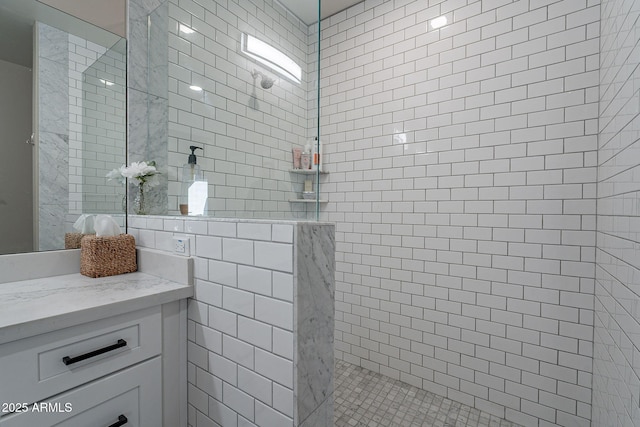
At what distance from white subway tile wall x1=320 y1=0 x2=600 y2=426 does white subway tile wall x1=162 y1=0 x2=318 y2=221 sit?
108 centimetres

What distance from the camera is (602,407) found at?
3.97ft

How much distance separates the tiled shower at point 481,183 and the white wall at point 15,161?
532mm

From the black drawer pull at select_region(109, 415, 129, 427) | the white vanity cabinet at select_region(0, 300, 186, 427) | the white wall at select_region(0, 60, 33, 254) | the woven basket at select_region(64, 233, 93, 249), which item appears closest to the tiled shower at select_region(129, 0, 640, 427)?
the white vanity cabinet at select_region(0, 300, 186, 427)

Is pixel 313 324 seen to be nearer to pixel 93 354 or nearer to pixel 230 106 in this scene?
pixel 93 354

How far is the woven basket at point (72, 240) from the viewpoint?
4.27ft

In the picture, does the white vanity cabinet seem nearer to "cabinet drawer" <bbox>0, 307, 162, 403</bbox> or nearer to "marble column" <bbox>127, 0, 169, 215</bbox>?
"cabinet drawer" <bbox>0, 307, 162, 403</bbox>

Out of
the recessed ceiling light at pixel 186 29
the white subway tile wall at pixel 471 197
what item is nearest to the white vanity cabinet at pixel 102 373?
the recessed ceiling light at pixel 186 29

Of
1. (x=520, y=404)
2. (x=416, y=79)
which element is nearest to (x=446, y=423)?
(x=520, y=404)

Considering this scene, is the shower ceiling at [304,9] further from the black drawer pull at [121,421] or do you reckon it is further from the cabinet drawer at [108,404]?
the black drawer pull at [121,421]

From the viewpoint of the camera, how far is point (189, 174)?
4.87 ft

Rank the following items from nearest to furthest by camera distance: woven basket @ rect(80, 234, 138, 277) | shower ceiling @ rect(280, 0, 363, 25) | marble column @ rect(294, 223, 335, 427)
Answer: marble column @ rect(294, 223, 335, 427), shower ceiling @ rect(280, 0, 363, 25), woven basket @ rect(80, 234, 138, 277)

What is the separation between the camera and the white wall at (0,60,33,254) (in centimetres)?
113

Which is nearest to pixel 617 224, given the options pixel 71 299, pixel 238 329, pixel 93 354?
pixel 238 329

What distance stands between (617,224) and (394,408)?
1.61 m
